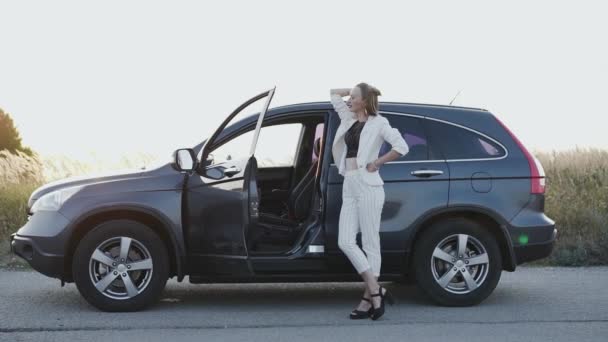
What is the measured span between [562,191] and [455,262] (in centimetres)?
704

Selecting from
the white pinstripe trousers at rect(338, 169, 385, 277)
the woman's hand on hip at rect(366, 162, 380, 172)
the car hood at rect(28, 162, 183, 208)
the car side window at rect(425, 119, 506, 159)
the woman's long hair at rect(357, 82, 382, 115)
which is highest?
the woman's long hair at rect(357, 82, 382, 115)

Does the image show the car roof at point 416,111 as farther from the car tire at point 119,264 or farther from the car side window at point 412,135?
the car tire at point 119,264

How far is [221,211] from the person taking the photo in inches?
327

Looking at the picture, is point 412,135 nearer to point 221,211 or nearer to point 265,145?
point 221,211

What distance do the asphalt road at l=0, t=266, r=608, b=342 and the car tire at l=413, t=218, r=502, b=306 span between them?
130 mm

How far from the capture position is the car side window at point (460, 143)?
8.63 metres

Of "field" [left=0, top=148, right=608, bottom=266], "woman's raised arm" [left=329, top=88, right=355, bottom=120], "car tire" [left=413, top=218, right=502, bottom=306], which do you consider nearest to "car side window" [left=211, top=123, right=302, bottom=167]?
"woman's raised arm" [left=329, top=88, right=355, bottom=120]

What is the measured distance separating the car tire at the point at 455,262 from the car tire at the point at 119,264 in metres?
2.13

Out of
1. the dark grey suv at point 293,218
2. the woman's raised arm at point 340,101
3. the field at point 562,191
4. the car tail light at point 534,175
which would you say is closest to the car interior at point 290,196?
the dark grey suv at point 293,218

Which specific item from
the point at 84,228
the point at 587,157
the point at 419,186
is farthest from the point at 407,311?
the point at 587,157

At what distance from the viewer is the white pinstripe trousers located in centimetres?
797

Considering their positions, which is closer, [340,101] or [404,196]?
[340,101]

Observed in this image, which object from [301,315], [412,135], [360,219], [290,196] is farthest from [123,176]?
[412,135]

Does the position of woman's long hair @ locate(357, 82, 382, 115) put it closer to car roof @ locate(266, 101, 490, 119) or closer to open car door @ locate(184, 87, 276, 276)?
car roof @ locate(266, 101, 490, 119)
